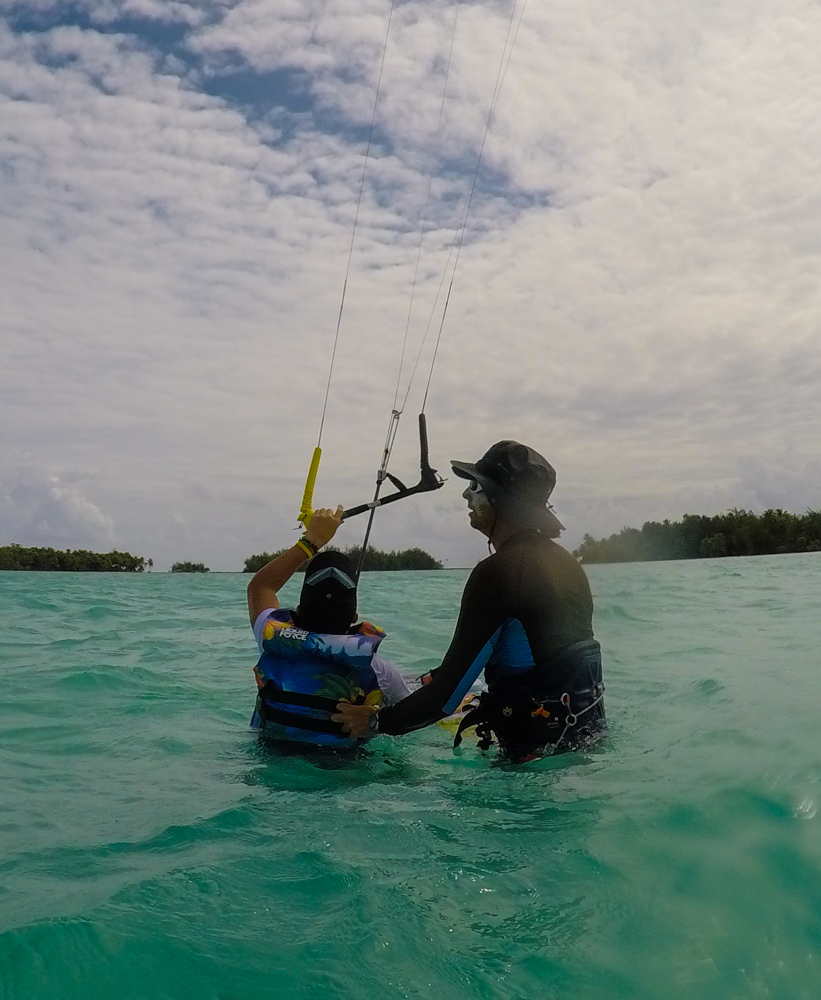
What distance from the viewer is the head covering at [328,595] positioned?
4.68 metres

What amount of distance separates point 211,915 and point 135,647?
324 inches

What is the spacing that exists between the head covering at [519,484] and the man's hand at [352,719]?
1369 millimetres

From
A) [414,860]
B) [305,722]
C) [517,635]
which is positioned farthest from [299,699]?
[414,860]

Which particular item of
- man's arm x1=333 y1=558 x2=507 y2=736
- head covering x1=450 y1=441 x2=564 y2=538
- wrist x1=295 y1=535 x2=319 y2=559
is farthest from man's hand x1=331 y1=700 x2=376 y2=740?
head covering x1=450 y1=441 x2=564 y2=538

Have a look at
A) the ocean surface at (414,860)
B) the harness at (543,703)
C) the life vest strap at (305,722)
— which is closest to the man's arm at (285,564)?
the life vest strap at (305,722)

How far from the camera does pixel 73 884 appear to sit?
10.6 feet

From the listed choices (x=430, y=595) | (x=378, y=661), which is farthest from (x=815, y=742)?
(x=430, y=595)

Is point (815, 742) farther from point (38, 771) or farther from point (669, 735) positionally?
point (38, 771)

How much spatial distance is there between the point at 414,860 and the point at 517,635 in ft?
4.86

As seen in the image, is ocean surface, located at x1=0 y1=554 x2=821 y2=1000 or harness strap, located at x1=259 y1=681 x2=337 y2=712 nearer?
ocean surface, located at x1=0 y1=554 x2=821 y2=1000

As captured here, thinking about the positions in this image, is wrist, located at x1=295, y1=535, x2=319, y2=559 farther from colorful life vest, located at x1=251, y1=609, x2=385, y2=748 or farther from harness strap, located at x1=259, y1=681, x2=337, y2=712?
harness strap, located at x1=259, y1=681, x2=337, y2=712

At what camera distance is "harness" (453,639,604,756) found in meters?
4.59

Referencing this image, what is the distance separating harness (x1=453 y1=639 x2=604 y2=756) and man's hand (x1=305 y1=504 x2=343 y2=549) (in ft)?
4.30

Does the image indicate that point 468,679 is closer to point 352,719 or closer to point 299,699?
point 352,719
